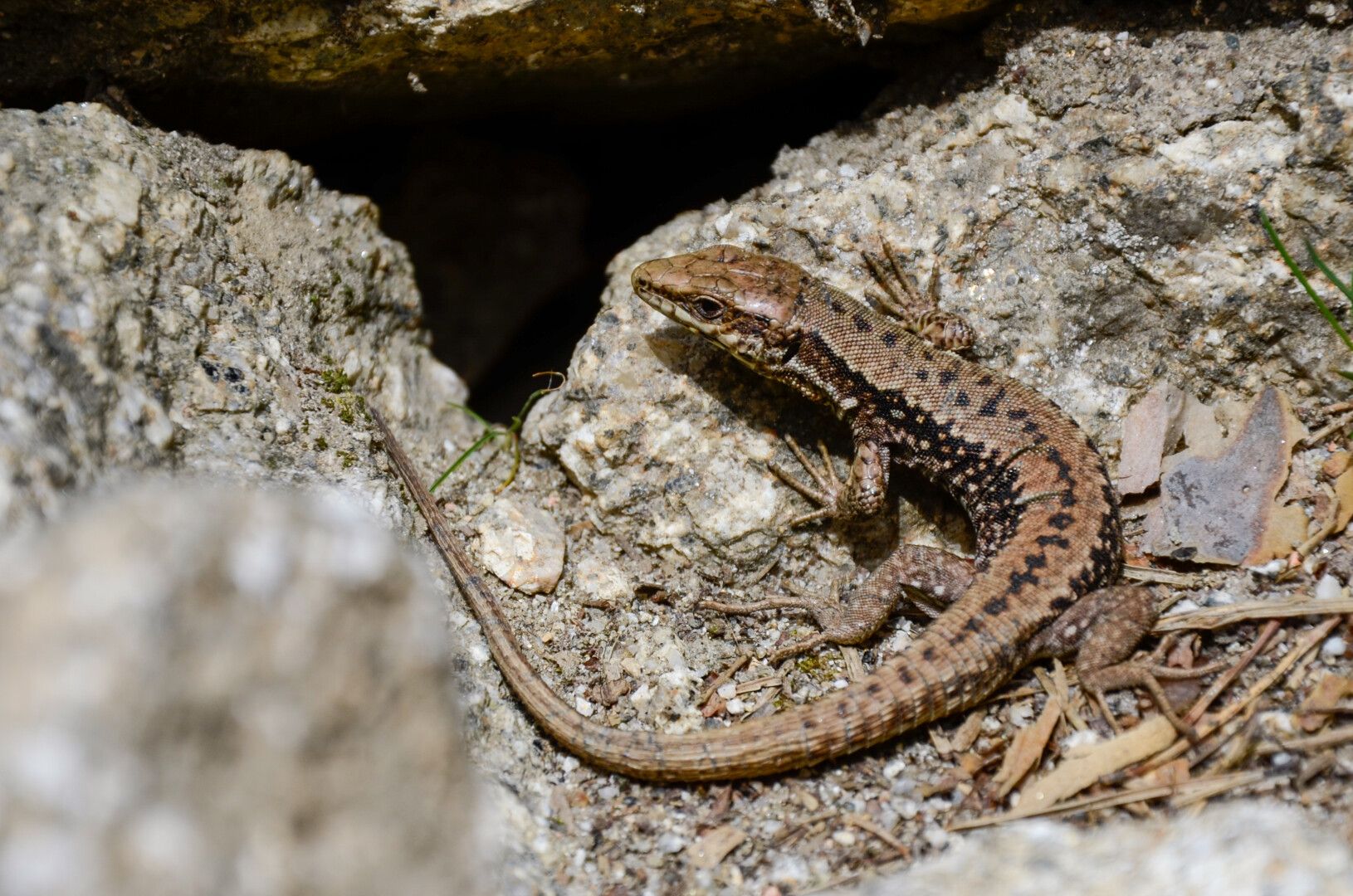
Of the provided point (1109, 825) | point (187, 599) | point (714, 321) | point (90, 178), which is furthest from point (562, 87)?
point (1109, 825)

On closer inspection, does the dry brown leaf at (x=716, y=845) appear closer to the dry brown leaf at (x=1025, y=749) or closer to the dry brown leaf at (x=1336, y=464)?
the dry brown leaf at (x=1025, y=749)

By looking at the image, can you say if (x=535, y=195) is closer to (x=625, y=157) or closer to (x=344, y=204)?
(x=625, y=157)

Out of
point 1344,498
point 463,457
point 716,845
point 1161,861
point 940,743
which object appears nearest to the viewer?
point 1161,861

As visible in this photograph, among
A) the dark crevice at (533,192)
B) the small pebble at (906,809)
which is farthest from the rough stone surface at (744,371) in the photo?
the dark crevice at (533,192)

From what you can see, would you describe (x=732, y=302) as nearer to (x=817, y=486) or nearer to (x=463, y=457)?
(x=817, y=486)

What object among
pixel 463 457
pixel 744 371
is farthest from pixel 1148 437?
pixel 463 457
